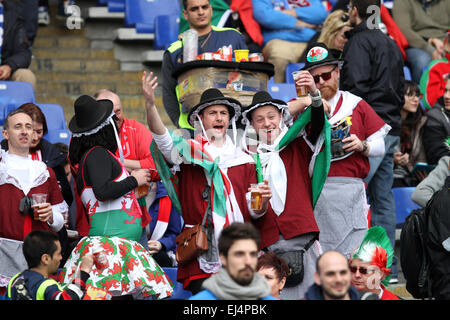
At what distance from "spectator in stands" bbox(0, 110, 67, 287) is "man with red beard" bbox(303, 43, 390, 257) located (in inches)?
69.5

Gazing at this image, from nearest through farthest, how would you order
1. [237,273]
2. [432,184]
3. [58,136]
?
1. [237,273]
2. [432,184]
3. [58,136]

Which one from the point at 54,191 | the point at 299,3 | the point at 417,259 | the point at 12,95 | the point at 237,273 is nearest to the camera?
the point at 237,273

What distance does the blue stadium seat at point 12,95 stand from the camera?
8078 mm

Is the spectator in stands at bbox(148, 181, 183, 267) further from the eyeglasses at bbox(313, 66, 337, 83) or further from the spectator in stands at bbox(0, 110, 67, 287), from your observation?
the eyeglasses at bbox(313, 66, 337, 83)

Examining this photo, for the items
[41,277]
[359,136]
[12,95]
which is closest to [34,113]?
[12,95]

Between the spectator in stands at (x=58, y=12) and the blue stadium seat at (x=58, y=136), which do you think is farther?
the spectator in stands at (x=58, y=12)

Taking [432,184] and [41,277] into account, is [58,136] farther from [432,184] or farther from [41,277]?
[432,184]

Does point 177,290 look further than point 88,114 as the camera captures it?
Yes

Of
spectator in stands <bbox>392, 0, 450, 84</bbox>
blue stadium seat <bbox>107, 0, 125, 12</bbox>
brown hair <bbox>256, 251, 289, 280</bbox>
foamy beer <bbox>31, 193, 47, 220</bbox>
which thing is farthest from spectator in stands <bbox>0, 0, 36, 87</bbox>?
brown hair <bbox>256, 251, 289, 280</bbox>

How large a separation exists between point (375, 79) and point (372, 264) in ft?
6.82

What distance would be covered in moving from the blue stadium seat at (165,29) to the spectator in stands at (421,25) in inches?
98.5

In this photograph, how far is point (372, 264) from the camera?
5453 mm

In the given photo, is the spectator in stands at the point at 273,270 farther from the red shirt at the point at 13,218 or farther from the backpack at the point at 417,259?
the red shirt at the point at 13,218

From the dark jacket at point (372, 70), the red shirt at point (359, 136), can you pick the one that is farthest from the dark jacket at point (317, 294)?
the dark jacket at point (372, 70)
